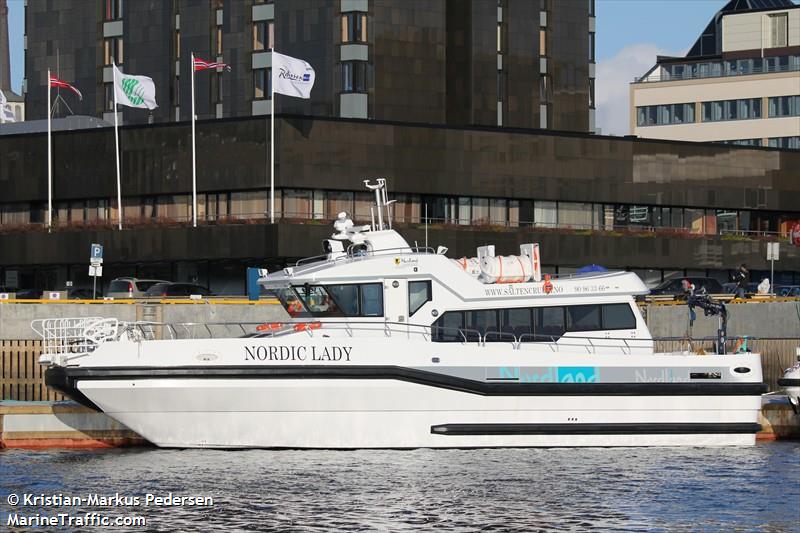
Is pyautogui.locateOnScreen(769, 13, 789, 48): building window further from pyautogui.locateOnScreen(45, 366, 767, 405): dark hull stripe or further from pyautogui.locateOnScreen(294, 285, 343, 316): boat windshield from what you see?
pyautogui.locateOnScreen(294, 285, 343, 316): boat windshield

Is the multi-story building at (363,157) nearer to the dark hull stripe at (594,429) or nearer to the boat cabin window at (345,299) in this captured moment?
the boat cabin window at (345,299)

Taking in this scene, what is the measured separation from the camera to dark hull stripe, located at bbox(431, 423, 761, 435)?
31031 mm

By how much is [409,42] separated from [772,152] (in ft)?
69.1

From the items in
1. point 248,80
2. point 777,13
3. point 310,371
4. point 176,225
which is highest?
point 777,13

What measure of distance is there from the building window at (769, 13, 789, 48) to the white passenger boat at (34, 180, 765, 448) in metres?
80.1

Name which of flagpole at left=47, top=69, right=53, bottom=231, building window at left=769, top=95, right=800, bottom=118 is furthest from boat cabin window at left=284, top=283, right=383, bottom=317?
building window at left=769, top=95, right=800, bottom=118

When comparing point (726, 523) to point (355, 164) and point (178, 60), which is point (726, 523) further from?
Result: point (178, 60)

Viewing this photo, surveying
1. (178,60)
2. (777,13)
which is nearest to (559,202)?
(178,60)

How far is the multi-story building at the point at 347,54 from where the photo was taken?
245 feet

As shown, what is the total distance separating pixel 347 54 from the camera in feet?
244

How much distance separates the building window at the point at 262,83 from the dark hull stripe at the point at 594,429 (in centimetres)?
4835

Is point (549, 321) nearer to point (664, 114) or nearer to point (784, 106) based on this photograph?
point (784, 106)

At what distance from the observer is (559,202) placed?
72.4 metres

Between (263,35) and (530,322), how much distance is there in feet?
158
